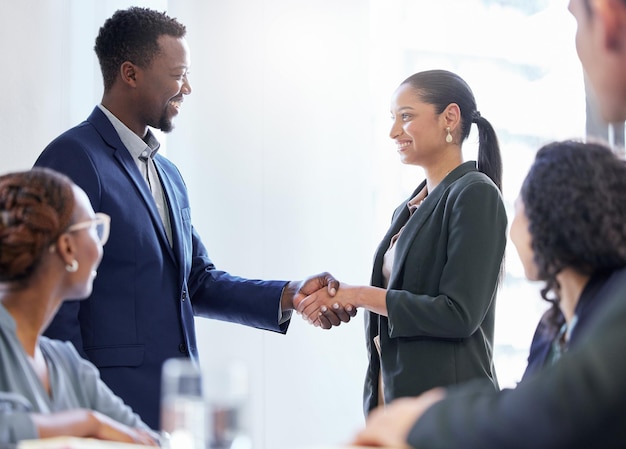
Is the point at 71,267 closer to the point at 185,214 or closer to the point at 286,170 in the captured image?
the point at 185,214

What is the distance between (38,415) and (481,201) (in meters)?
Result: 1.66

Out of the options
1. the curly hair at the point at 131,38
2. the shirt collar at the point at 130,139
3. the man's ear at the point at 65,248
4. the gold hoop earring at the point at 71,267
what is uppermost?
the curly hair at the point at 131,38

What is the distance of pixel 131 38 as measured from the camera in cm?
308

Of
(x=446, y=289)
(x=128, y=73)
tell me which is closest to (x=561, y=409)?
(x=446, y=289)

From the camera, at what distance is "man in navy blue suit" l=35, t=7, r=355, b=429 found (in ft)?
8.71

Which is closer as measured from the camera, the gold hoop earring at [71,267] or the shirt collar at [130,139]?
the gold hoop earring at [71,267]

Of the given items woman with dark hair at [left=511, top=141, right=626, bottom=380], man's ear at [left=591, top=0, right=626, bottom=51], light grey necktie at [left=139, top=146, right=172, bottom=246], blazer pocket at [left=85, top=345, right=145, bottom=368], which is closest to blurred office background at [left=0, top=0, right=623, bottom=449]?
light grey necktie at [left=139, top=146, right=172, bottom=246]

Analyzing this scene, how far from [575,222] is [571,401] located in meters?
0.71

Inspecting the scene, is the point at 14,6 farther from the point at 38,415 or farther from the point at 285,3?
the point at 38,415

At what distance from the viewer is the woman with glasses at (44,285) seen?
1736 mm

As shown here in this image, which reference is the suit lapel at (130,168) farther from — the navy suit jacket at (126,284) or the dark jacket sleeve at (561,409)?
the dark jacket sleeve at (561,409)

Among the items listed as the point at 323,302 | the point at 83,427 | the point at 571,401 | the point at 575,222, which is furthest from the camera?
the point at 323,302

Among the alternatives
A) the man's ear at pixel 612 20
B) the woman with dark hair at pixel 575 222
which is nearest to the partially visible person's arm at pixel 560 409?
the man's ear at pixel 612 20

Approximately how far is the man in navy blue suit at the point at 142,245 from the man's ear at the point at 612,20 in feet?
5.91
